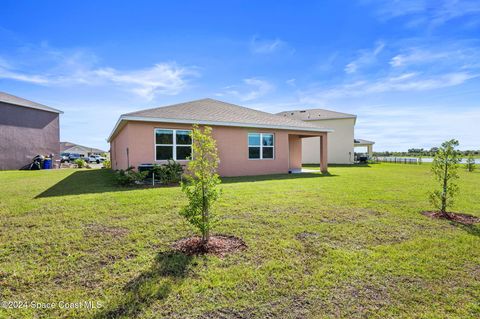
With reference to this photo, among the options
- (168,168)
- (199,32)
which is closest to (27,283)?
(168,168)

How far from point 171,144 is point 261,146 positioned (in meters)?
5.40

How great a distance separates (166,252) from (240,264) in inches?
49.6

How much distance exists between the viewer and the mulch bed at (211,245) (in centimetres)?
397

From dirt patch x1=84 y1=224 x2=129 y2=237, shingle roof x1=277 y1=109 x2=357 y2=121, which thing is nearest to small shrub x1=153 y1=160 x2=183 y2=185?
dirt patch x1=84 y1=224 x2=129 y2=237

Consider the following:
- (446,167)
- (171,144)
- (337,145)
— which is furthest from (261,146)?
(337,145)

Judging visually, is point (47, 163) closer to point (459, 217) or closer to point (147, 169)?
point (147, 169)

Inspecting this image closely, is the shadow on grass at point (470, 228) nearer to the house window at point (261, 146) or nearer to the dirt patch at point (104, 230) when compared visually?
the dirt patch at point (104, 230)

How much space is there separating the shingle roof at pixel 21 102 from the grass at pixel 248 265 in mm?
20136

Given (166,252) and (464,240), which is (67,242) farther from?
(464,240)

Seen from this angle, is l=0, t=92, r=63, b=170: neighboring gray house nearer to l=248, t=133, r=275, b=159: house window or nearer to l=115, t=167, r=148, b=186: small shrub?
l=115, t=167, r=148, b=186: small shrub

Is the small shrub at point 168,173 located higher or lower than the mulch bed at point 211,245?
higher

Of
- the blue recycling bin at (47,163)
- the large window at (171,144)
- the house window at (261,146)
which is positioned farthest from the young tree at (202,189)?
the blue recycling bin at (47,163)

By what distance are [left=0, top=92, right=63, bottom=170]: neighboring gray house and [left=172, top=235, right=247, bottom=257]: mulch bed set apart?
24370 millimetres

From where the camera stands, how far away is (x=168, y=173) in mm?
10938
